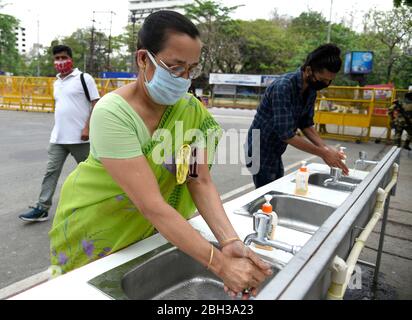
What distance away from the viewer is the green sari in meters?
1.30

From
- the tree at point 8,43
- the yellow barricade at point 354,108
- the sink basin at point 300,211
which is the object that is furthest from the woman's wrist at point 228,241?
the tree at point 8,43

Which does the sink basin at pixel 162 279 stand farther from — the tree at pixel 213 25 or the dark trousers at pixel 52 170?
the tree at pixel 213 25

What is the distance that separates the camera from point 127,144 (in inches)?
43.9

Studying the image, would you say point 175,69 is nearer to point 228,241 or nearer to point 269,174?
point 228,241

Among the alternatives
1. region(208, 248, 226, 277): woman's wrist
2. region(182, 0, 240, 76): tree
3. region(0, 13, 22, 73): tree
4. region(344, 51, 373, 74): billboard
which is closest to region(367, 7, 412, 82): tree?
region(344, 51, 373, 74): billboard

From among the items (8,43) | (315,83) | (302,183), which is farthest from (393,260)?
(8,43)

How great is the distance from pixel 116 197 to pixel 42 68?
5069cm

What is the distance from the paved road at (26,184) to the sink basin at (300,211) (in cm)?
182

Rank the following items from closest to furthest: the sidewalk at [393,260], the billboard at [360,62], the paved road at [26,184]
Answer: the sidewalk at [393,260], the paved road at [26,184], the billboard at [360,62]

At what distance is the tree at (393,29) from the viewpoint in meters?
18.3

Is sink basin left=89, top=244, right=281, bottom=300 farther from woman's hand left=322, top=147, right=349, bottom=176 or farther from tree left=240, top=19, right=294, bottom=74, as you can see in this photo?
tree left=240, top=19, right=294, bottom=74

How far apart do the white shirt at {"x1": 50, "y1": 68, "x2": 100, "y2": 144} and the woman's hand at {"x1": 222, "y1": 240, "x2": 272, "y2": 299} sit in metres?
2.64

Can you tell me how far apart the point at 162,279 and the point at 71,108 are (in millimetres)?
2603
